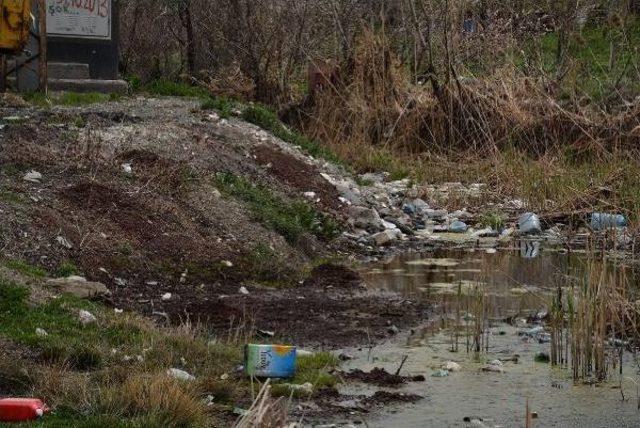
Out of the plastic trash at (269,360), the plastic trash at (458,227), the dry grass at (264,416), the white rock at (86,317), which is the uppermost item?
the dry grass at (264,416)

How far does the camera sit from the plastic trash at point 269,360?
6906mm

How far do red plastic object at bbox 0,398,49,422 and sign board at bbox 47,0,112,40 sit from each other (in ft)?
38.6

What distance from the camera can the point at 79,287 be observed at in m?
8.45

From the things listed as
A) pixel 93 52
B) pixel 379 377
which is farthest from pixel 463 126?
pixel 379 377

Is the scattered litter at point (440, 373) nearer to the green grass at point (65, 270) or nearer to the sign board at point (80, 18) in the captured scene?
the green grass at point (65, 270)

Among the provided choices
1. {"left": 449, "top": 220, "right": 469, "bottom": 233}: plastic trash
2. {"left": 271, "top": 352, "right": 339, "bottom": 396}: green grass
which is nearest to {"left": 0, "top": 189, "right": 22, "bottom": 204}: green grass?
{"left": 271, "top": 352, "right": 339, "bottom": 396}: green grass

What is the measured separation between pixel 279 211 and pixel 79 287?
370 centimetres

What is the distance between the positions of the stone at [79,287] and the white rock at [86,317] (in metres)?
0.64

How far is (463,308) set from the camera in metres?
A: 9.66

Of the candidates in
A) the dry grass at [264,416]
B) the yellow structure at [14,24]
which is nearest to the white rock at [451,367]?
the dry grass at [264,416]

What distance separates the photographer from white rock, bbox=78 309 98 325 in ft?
24.4

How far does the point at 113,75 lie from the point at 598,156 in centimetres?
647

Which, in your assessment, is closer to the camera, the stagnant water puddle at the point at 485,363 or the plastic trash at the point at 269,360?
the stagnant water puddle at the point at 485,363

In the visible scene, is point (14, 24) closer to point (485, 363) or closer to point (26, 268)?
point (26, 268)
